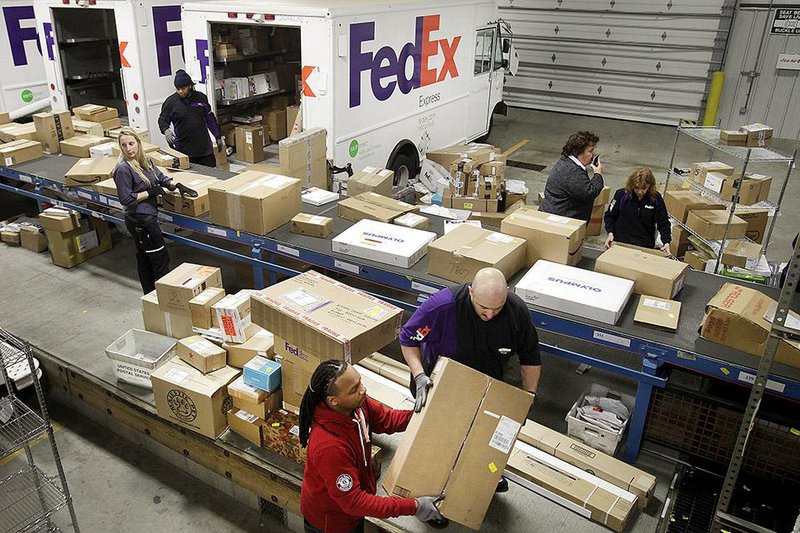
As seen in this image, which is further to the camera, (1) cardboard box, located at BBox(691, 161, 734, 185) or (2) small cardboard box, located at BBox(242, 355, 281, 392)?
(1) cardboard box, located at BBox(691, 161, 734, 185)

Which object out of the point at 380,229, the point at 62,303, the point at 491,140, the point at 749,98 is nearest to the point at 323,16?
the point at 380,229

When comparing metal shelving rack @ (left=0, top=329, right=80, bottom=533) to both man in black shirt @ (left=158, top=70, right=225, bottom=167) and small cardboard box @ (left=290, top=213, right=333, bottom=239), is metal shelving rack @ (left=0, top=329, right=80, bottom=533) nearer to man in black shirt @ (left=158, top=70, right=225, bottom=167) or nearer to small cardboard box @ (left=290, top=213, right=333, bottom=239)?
small cardboard box @ (left=290, top=213, right=333, bottom=239)

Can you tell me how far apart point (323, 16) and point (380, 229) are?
2428mm

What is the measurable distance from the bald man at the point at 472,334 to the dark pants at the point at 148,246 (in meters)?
2.85

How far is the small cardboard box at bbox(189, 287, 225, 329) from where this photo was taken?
4.37 metres

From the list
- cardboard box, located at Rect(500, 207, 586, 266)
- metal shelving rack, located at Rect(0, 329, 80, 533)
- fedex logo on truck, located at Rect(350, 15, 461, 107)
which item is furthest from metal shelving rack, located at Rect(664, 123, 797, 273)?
metal shelving rack, located at Rect(0, 329, 80, 533)

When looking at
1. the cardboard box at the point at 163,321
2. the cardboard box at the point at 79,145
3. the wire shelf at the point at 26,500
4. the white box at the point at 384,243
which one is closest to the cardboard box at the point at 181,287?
the cardboard box at the point at 163,321

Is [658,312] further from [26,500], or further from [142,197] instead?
[26,500]

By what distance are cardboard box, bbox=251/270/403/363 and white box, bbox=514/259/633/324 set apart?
0.94 meters

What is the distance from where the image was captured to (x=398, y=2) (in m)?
7.14

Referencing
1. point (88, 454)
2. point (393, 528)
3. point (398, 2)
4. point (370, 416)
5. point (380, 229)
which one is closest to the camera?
point (370, 416)

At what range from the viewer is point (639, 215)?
532 cm

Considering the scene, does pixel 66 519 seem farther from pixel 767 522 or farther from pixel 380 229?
pixel 767 522

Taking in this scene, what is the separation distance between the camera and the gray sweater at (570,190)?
5.03 metres
